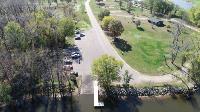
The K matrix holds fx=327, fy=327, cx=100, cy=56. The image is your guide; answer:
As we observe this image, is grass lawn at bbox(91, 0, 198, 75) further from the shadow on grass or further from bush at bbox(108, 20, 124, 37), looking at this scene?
bush at bbox(108, 20, 124, 37)

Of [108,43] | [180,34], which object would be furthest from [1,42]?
[180,34]

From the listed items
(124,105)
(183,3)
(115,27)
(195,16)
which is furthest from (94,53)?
(183,3)

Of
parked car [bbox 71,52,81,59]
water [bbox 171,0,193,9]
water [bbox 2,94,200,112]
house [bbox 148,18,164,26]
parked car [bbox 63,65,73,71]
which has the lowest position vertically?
water [bbox 2,94,200,112]

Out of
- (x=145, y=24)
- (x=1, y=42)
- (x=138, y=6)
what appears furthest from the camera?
(x=138, y=6)

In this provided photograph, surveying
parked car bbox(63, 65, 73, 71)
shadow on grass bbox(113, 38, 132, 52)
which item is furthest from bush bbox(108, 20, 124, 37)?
parked car bbox(63, 65, 73, 71)

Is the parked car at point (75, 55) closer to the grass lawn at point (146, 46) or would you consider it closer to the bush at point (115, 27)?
the grass lawn at point (146, 46)

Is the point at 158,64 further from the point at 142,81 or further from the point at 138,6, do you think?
the point at 138,6

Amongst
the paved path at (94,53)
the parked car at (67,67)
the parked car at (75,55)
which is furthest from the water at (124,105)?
the parked car at (75,55)
